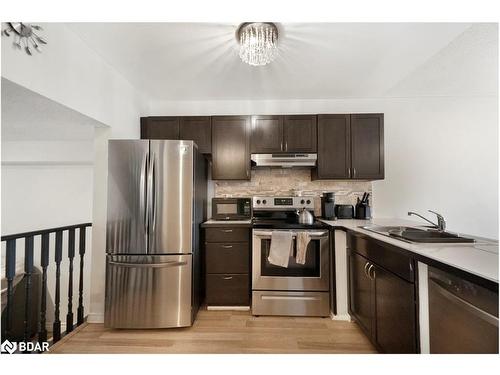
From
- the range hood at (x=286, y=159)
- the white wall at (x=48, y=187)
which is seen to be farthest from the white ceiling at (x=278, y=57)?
the white wall at (x=48, y=187)

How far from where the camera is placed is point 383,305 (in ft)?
5.03

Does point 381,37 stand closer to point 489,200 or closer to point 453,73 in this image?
point 453,73

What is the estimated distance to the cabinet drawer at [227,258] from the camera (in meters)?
2.37

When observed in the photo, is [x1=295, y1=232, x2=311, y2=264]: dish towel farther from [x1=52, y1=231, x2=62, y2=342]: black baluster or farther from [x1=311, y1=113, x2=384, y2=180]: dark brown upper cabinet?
[x1=52, y1=231, x2=62, y2=342]: black baluster

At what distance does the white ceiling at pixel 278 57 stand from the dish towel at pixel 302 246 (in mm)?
1643

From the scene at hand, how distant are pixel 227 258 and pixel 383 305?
141 cm

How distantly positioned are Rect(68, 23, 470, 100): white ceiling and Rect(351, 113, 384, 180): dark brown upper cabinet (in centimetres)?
40

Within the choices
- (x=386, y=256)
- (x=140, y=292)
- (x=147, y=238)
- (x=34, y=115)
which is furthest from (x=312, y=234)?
(x=34, y=115)

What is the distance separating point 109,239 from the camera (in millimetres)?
1998

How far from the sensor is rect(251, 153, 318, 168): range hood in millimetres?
2645

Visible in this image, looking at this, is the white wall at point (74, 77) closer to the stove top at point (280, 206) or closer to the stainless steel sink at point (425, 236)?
the stove top at point (280, 206)
